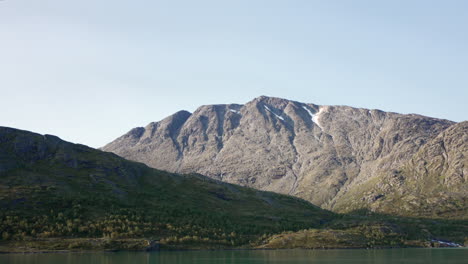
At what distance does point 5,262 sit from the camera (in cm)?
12938

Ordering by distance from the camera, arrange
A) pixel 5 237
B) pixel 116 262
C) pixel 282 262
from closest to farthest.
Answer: pixel 116 262
pixel 282 262
pixel 5 237

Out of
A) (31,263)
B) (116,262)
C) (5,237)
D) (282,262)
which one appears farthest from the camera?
(5,237)

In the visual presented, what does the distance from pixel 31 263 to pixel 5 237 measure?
7527 centimetres

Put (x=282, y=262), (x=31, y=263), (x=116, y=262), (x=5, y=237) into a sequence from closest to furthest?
(x=31, y=263) < (x=116, y=262) < (x=282, y=262) < (x=5, y=237)

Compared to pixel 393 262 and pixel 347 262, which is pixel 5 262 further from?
pixel 393 262

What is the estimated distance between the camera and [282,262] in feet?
469

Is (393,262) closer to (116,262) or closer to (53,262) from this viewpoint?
(116,262)

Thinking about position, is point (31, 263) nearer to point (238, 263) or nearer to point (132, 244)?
point (238, 263)

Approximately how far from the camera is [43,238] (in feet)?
636

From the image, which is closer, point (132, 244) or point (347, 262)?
point (347, 262)

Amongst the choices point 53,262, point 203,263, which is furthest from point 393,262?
point 53,262

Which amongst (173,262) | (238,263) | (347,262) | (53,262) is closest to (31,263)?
(53,262)

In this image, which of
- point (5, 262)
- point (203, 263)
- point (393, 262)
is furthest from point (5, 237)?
point (393, 262)

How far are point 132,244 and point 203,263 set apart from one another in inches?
2806
